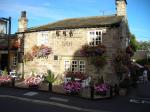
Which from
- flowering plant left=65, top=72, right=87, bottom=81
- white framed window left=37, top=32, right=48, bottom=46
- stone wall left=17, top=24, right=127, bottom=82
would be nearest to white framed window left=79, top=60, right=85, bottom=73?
stone wall left=17, top=24, right=127, bottom=82

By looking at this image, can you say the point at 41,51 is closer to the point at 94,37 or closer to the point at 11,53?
the point at 94,37

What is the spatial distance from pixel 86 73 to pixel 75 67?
1.27m

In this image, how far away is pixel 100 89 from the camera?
17203mm

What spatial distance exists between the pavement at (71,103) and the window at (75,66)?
6.23 metres

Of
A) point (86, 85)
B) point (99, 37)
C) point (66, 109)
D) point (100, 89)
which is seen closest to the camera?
point (66, 109)

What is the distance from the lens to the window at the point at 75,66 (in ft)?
75.6

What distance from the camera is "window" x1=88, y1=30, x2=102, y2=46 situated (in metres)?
22.5

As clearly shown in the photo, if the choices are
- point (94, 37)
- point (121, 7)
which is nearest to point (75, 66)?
point (94, 37)

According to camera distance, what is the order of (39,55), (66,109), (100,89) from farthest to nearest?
(39,55) < (100,89) < (66,109)

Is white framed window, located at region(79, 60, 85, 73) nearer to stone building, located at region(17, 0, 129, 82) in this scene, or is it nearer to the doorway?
stone building, located at region(17, 0, 129, 82)

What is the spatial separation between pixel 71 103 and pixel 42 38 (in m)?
12.1

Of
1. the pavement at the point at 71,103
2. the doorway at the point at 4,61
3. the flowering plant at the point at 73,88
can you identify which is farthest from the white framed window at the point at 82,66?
the doorway at the point at 4,61

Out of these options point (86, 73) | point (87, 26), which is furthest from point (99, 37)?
point (86, 73)

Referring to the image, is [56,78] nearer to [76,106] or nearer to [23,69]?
[23,69]
